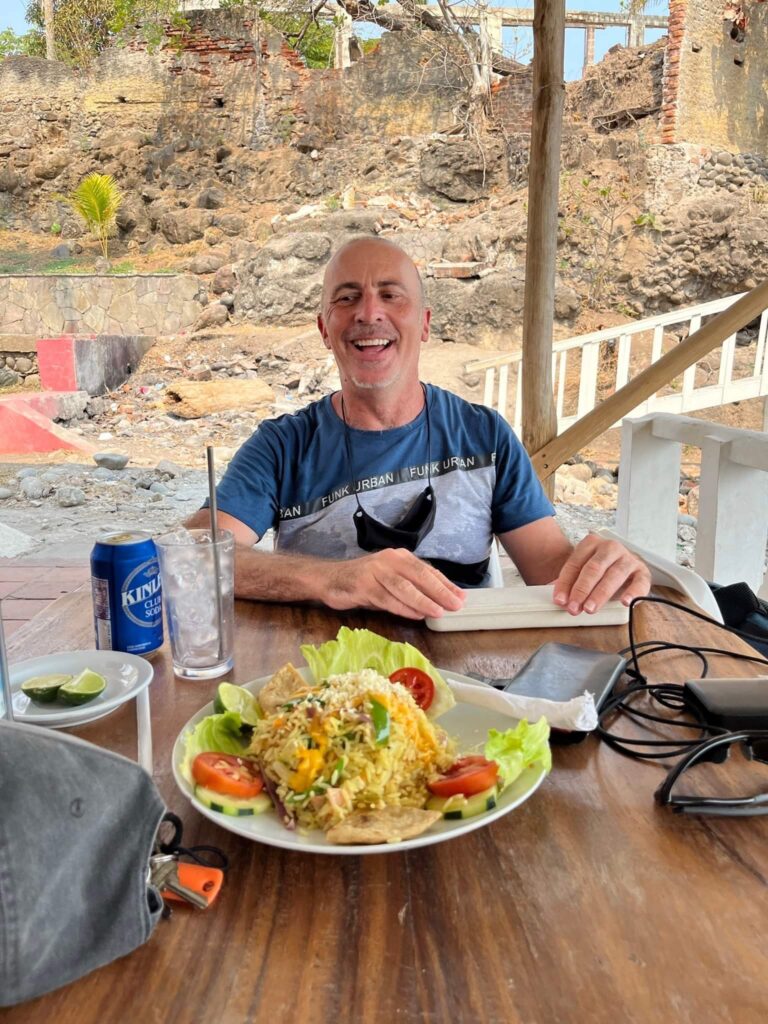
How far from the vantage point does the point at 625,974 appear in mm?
499

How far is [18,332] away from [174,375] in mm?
3661

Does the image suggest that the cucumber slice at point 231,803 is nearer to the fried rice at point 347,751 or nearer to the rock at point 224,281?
the fried rice at point 347,751

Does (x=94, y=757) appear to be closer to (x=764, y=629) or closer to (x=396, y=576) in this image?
(x=396, y=576)

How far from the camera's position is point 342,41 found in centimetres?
1467

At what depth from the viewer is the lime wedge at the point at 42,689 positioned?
84 centimetres

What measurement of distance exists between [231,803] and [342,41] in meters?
16.5

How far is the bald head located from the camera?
1877 mm

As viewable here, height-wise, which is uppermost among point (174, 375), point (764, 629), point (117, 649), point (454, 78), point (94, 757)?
point (454, 78)

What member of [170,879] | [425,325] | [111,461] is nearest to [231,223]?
[111,461]

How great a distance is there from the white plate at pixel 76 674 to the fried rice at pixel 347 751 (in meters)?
0.21

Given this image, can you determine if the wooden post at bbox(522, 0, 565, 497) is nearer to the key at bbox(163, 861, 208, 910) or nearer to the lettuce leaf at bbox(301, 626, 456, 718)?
the lettuce leaf at bbox(301, 626, 456, 718)

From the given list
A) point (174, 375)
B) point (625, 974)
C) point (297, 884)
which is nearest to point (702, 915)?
point (625, 974)

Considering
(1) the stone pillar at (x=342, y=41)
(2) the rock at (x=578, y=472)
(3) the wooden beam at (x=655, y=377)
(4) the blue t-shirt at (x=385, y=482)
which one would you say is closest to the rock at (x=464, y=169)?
(1) the stone pillar at (x=342, y=41)

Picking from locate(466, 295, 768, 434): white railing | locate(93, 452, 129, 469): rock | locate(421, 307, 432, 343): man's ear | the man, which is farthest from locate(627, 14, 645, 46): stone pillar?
the man
